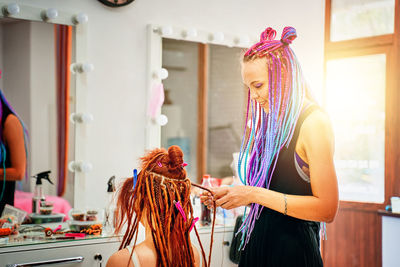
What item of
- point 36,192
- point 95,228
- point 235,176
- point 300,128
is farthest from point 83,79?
point 300,128

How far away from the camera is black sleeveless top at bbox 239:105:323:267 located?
1355mm

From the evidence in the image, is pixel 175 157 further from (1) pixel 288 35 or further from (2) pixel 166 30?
(2) pixel 166 30

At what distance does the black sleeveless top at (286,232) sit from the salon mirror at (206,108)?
1197 millimetres

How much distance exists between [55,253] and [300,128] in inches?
48.1

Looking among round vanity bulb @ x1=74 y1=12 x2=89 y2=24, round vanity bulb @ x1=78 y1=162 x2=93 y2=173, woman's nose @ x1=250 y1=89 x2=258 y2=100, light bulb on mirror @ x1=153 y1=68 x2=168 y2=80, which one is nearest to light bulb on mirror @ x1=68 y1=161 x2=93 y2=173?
round vanity bulb @ x1=78 y1=162 x2=93 y2=173

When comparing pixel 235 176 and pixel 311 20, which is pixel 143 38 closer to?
pixel 235 176

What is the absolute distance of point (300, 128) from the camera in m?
1.34

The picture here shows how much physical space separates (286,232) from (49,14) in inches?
64.5

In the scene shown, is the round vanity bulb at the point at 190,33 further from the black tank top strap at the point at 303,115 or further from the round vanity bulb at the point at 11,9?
the black tank top strap at the point at 303,115

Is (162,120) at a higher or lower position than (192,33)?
lower

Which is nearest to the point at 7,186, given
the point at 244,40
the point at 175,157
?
the point at 175,157

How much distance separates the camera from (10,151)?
6.68 ft

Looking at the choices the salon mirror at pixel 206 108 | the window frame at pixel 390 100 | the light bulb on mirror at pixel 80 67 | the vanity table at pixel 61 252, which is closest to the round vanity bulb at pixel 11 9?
the light bulb on mirror at pixel 80 67

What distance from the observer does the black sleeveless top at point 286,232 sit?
4.45 ft
